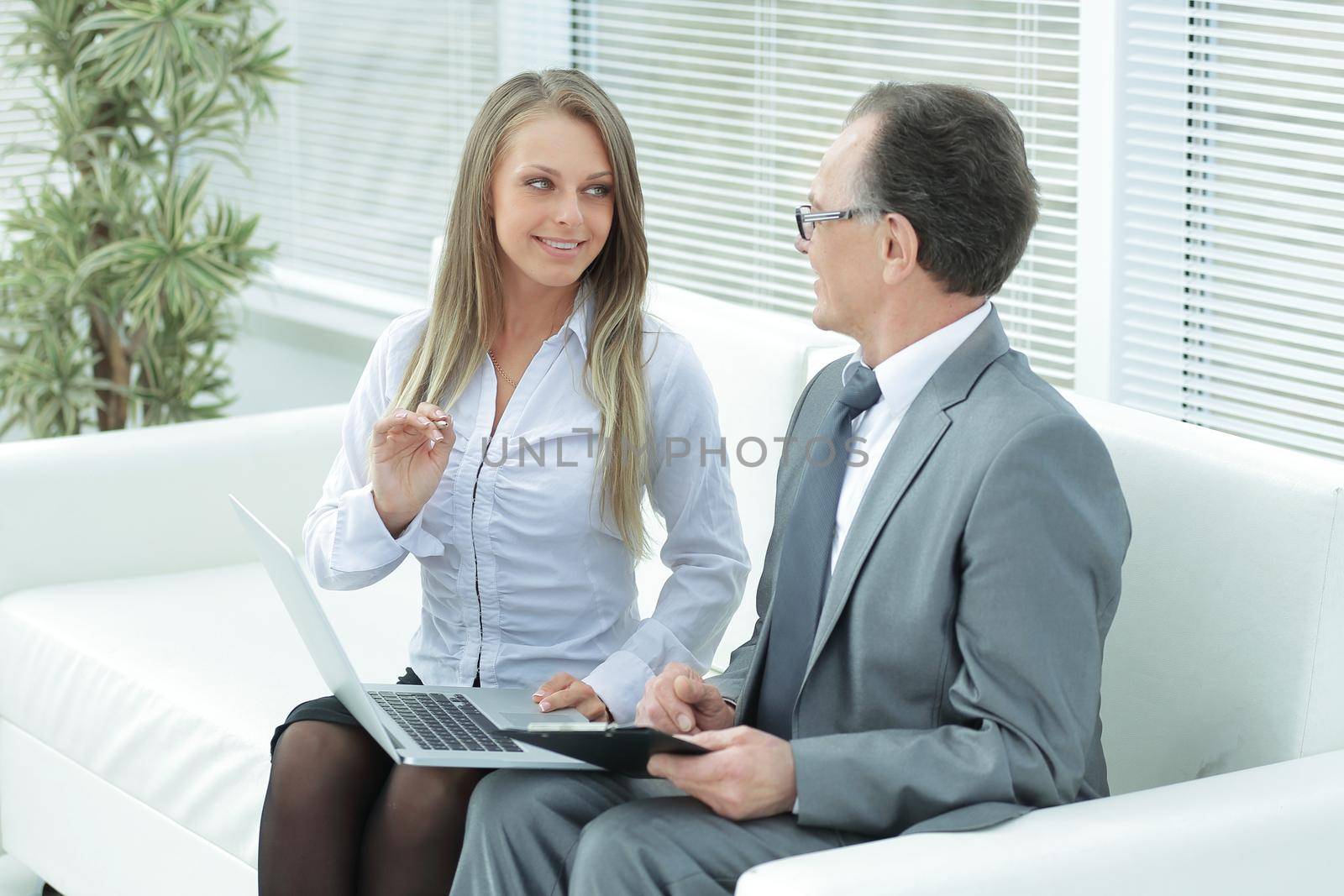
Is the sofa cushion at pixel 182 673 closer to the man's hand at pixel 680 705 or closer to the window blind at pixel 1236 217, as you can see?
the man's hand at pixel 680 705

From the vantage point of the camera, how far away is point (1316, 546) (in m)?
1.70

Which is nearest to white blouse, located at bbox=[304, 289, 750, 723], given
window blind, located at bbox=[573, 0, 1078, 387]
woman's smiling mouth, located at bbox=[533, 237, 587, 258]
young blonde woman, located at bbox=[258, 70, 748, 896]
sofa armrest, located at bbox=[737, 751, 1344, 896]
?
young blonde woman, located at bbox=[258, 70, 748, 896]

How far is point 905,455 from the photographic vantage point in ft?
5.28

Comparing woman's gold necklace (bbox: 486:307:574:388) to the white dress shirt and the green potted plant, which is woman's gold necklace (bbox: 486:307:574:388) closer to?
the white dress shirt

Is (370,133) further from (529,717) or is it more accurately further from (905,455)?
(905,455)

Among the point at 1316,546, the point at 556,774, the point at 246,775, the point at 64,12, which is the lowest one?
the point at 246,775

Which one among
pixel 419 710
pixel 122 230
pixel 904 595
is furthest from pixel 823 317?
pixel 122 230

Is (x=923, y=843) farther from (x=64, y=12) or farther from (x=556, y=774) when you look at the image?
(x=64, y=12)

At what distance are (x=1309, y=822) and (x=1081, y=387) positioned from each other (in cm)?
132

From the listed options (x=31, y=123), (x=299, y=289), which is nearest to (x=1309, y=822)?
(x=299, y=289)

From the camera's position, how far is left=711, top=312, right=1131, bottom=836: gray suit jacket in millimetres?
1478

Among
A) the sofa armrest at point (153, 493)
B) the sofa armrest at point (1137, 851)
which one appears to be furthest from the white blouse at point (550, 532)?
the sofa armrest at point (153, 493)

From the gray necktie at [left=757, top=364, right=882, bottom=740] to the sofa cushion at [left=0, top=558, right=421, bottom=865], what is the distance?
0.85m

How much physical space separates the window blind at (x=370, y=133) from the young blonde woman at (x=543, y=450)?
2.28 metres
